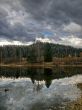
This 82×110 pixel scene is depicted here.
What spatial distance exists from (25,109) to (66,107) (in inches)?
220

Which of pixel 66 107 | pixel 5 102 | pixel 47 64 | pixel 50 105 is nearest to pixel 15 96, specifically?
pixel 5 102

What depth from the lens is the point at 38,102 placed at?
37.7 m

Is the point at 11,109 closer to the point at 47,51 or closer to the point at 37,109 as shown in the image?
the point at 37,109

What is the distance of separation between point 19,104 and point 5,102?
9.19ft

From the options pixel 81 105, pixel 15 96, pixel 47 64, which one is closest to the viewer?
pixel 81 105

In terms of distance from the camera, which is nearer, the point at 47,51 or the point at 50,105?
the point at 50,105

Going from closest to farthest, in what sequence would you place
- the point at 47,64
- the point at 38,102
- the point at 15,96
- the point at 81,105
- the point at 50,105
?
the point at 81,105
the point at 50,105
the point at 38,102
the point at 15,96
the point at 47,64

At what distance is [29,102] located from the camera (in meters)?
37.9

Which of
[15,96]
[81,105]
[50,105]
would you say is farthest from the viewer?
[15,96]

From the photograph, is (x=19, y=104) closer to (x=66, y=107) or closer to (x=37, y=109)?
(x=37, y=109)

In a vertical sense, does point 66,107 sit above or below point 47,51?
below

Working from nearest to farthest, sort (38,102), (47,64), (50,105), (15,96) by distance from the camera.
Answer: (50,105) < (38,102) < (15,96) < (47,64)

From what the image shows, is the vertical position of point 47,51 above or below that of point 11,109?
above

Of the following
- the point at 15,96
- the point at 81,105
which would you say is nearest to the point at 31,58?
the point at 15,96
